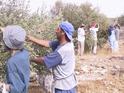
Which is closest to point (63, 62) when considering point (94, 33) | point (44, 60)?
point (44, 60)

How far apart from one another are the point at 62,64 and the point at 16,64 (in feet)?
4.47

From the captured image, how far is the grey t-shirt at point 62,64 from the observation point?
242 inches

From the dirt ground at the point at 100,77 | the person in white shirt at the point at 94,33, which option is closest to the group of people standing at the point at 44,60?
the dirt ground at the point at 100,77

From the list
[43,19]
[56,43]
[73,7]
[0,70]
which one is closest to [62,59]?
[56,43]

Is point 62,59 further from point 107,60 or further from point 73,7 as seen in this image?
point 73,7

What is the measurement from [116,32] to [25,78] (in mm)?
18006

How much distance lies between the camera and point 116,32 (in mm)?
22766

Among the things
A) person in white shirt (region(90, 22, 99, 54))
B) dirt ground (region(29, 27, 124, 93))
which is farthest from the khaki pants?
dirt ground (region(29, 27, 124, 93))

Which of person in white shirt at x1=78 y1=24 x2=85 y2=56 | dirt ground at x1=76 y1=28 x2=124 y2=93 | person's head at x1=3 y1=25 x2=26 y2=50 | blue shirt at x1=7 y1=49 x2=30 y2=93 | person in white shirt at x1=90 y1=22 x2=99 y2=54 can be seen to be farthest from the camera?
person in white shirt at x1=90 y1=22 x2=99 y2=54

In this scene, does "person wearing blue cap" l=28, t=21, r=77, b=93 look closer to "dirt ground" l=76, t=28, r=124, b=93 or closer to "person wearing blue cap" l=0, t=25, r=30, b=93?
"person wearing blue cap" l=0, t=25, r=30, b=93

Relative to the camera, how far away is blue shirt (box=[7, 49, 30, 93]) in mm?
4926

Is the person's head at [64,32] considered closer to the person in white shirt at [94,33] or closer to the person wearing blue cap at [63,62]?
the person wearing blue cap at [63,62]

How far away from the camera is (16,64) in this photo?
4992 millimetres

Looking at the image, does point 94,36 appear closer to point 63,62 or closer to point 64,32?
point 64,32
